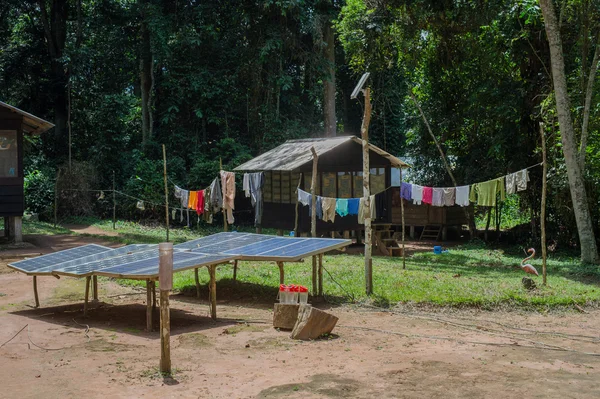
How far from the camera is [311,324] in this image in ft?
33.7

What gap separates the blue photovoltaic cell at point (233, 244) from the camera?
13.1 metres

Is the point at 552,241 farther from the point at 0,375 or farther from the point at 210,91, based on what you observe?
the point at 0,375

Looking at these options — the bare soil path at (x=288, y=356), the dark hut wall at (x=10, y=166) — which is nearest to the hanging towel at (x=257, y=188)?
the dark hut wall at (x=10, y=166)

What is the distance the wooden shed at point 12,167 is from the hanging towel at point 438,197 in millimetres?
12241

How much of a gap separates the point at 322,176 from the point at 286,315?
41.4 ft

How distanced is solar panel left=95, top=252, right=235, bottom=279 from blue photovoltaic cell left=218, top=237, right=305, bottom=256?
596 mm

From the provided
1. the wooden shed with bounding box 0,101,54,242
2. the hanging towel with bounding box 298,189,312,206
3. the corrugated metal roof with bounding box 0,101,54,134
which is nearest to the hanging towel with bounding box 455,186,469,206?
the hanging towel with bounding box 298,189,312,206

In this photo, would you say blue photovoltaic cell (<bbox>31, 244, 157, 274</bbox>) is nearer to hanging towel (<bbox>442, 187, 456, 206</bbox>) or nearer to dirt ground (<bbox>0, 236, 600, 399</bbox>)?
dirt ground (<bbox>0, 236, 600, 399</bbox>)

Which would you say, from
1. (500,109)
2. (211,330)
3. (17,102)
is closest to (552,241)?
(500,109)

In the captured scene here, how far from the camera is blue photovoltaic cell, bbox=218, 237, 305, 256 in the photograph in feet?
42.3

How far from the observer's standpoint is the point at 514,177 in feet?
63.1

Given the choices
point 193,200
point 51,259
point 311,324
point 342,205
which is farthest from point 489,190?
point 51,259

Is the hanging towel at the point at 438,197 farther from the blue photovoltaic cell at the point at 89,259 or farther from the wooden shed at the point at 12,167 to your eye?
the wooden shed at the point at 12,167

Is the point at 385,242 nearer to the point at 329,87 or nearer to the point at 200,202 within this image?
the point at 200,202
